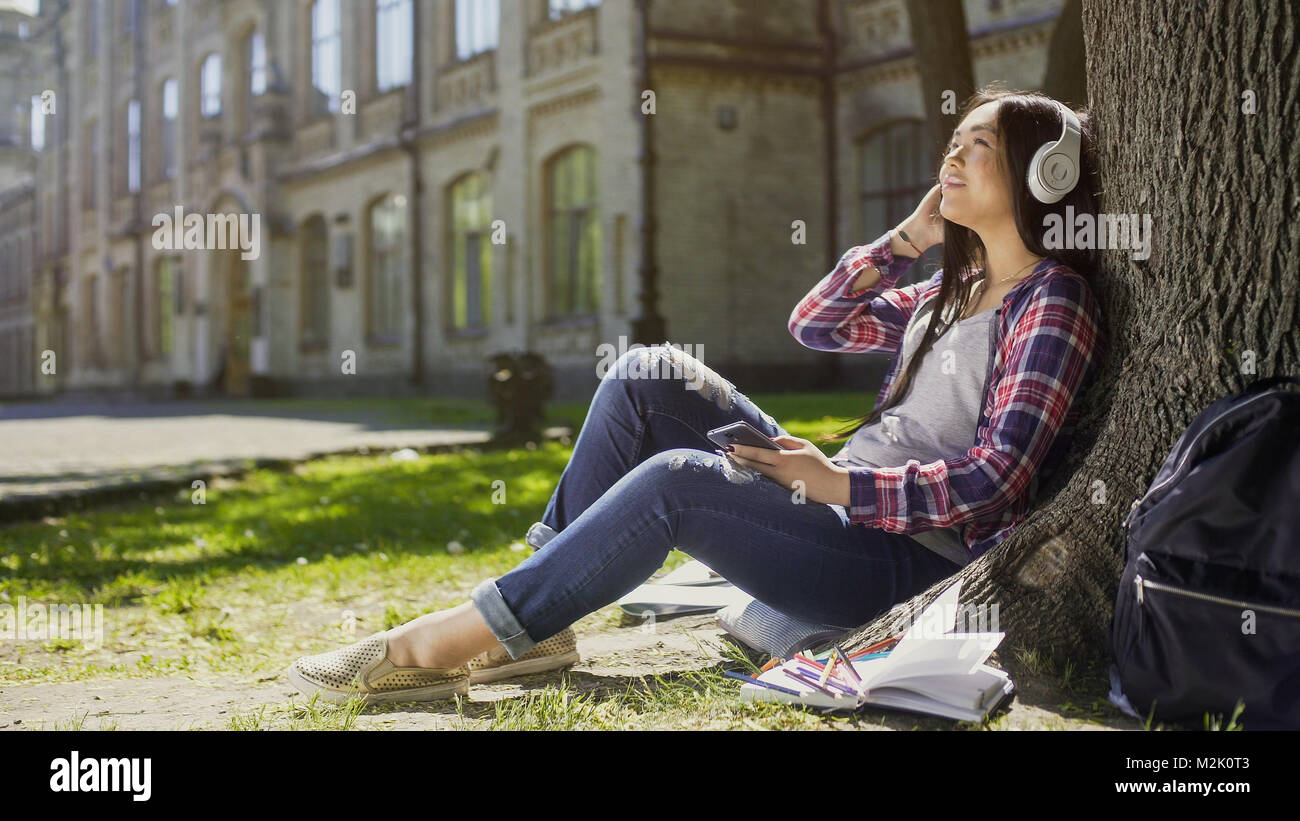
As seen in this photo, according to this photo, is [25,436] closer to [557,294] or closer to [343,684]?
[557,294]

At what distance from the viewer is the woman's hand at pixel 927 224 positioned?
132 inches

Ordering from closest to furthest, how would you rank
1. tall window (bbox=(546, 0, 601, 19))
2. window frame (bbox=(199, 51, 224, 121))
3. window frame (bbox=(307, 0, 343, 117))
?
tall window (bbox=(546, 0, 601, 19))
window frame (bbox=(307, 0, 343, 117))
window frame (bbox=(199, 51, 224, 121))

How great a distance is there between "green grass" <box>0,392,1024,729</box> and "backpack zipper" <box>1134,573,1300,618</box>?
2.18 feet

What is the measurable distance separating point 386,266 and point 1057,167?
22.2 meters

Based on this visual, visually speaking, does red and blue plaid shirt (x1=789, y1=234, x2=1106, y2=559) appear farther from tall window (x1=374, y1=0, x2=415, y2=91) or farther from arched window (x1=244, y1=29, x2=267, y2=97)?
arched window (x1=244, y1=29, x2=267, y2=97)

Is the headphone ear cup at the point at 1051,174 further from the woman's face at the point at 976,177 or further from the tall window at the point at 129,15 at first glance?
the tall window at the point at 129,15

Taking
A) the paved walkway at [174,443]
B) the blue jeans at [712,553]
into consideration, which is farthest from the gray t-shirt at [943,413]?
the paved walkway at [174,443]

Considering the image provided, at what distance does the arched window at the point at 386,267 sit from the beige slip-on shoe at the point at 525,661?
20415mm

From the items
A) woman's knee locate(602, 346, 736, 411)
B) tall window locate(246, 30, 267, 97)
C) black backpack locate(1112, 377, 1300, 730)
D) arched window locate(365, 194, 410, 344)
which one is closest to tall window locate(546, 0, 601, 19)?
arched window locate(365, 194, 410, 344)

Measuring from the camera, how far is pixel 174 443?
12734mm

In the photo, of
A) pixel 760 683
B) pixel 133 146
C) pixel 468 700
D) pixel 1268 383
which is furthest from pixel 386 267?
pixel 1268 383

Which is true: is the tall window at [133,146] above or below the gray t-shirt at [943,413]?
above

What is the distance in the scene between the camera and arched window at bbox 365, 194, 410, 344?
23.5 meters
